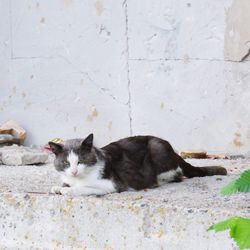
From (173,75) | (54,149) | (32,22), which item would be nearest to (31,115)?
(32,22)

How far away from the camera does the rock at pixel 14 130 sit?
6277 millimetres

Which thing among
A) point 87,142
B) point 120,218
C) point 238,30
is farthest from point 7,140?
point 120,218

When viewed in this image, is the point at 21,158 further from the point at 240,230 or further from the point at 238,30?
the point at 240,230

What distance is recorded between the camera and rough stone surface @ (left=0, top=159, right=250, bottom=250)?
3182 millimetres

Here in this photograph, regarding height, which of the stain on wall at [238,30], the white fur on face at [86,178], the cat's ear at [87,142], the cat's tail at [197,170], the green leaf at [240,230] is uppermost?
the stain on wall at [238,30]

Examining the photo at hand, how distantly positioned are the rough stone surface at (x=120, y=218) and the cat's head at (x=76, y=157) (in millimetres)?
193

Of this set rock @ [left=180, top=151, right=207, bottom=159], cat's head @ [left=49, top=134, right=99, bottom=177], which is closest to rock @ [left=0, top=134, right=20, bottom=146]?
rock @ [left=180, top=151, right=207, bottom=159]

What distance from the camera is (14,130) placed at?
6.32 metres

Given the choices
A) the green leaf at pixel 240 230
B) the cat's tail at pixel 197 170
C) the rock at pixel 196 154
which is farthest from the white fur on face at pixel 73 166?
the green leaf at pixel 240 230

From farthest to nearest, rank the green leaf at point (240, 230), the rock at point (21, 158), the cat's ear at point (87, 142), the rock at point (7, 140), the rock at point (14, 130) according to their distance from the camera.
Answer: the rock at point (14, 130) < the rock at point (7, 140) < the rock at point (21, 158) < the cat's ear at point (87, 142) < the green leaf at point (240, 230)

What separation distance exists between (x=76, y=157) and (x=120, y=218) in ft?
2.02

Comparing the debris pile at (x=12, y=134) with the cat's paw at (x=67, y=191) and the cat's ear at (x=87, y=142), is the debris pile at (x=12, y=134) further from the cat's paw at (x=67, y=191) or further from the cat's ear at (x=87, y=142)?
the cat's paw at (x=67, y=191)

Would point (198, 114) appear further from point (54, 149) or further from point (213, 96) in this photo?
point (54, 149)

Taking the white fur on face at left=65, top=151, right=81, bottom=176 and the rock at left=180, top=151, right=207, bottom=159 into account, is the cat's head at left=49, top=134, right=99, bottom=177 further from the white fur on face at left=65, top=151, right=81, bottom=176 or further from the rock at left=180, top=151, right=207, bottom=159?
the rock at left=180, top=151, right=207, bottom=159
